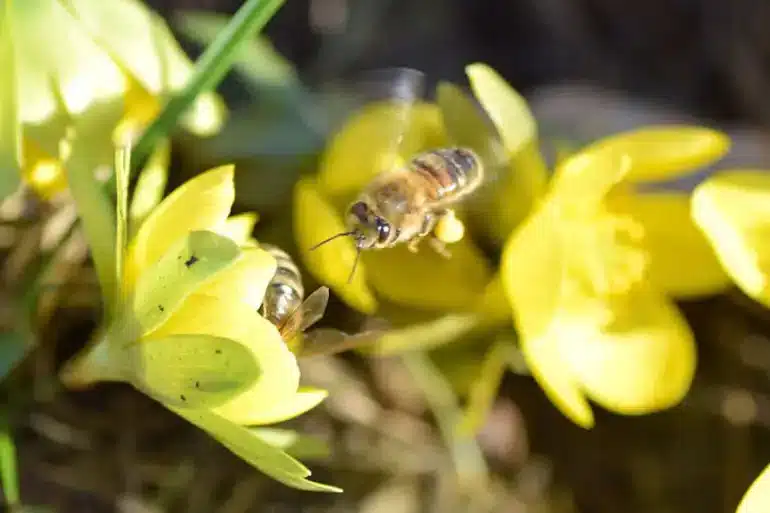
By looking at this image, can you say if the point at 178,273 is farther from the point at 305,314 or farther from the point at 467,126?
the point at 467,126

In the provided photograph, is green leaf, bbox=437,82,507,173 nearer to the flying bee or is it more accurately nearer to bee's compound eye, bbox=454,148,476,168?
bee's compound eye, bbox=454,148,476,168

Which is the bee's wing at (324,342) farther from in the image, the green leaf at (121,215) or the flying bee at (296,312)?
the green leaf at (121,215)

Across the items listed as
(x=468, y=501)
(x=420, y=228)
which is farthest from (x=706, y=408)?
(x=420, y=228)

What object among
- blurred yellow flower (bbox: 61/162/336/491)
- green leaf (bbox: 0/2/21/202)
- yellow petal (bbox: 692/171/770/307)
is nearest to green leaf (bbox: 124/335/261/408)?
blurred yellow flower (bbox: 61/162/336/491)

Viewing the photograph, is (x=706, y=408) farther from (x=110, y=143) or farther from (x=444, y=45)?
(x=110, y=143)

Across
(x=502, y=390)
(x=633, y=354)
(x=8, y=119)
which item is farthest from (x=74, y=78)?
(x=502, y=390)

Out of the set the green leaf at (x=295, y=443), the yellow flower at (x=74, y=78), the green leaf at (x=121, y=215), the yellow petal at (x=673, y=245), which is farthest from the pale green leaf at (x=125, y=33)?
the yellow petal at (x=673, y=245)
